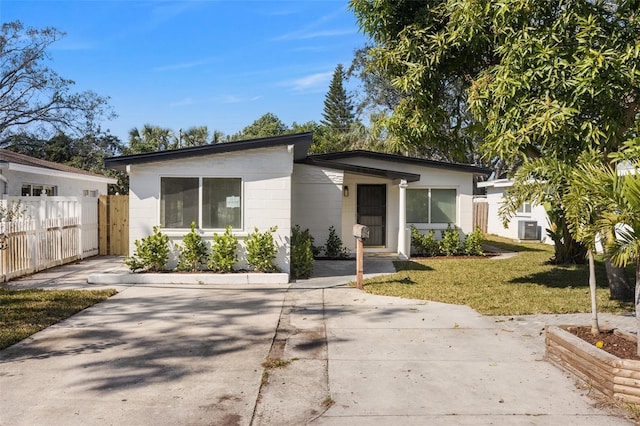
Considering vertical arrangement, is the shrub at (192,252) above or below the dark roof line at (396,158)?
below

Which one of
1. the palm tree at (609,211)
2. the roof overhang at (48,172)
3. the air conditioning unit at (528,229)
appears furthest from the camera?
the air conditioning unit at (528,229)

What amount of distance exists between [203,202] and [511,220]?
46.5 feet

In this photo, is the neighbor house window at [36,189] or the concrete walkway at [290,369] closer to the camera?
the concrete walkway at [290,369]

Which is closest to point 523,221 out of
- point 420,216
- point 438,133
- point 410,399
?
point 420,216

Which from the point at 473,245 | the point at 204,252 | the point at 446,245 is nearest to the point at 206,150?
the point at 204,252

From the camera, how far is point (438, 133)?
33.6 ft

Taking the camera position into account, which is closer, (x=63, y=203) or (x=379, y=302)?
(x=379, y=302)

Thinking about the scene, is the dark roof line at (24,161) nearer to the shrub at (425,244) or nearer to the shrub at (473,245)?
the shrub at (425,244)

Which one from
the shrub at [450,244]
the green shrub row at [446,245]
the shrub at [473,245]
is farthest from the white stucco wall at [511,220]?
the shrub at [450,244]

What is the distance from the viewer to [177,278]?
1024 centimetres

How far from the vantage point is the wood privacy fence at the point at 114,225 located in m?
14.8

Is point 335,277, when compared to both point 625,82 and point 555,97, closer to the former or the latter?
point 555,97

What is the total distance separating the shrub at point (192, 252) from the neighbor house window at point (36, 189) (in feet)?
18.1

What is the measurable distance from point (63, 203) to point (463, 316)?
10.0 meters
